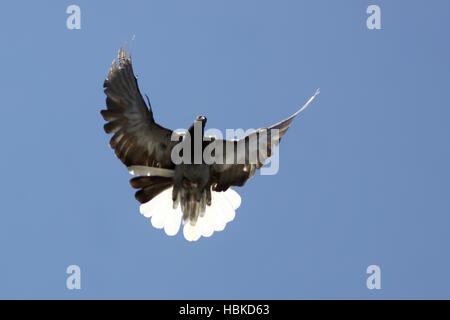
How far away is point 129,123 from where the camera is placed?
30.0 feet

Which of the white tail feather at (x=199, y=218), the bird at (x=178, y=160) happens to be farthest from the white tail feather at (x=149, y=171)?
the white tail feather at (x=199, y=218)

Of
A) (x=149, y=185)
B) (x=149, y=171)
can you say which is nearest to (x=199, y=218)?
(x=149, y=185)

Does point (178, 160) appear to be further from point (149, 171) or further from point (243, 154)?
point (243, 154)

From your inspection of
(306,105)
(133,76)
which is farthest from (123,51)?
(306,105)

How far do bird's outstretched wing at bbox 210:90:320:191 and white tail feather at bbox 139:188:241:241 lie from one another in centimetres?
23

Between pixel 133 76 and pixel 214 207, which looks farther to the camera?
pixel 214 207

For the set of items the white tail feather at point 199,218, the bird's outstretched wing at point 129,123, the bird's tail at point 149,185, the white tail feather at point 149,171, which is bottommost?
the white tail feather at point 199,218

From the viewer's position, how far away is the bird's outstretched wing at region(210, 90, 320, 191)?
9352mm

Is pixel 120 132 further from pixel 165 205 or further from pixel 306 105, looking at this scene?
pixel 306 105

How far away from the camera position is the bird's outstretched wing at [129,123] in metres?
9.04

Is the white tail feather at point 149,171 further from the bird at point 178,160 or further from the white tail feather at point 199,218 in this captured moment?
the white tail feather at point 199,218

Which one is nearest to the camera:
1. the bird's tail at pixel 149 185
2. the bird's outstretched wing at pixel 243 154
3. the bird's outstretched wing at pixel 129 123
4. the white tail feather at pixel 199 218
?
the bird's outstretched wing at pixel 129 123

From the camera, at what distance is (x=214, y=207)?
9953 mm

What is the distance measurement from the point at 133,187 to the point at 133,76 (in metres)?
1.46
